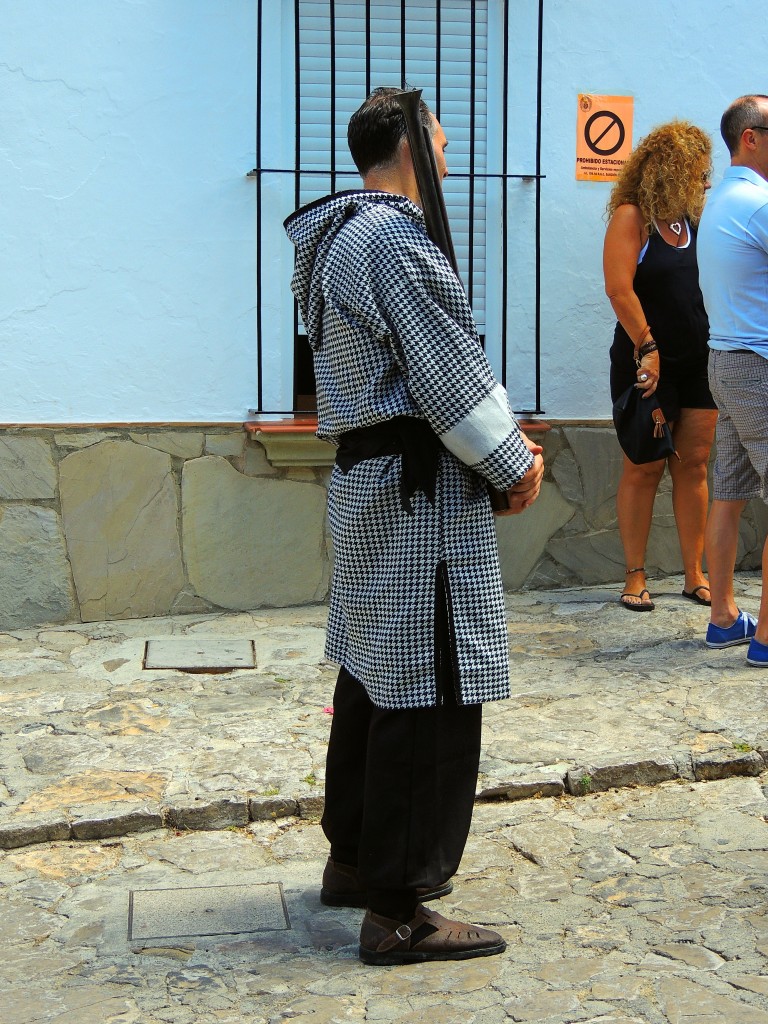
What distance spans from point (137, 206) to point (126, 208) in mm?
46

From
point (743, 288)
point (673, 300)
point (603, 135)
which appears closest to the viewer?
point (743, 288)

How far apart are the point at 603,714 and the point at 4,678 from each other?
2.14m

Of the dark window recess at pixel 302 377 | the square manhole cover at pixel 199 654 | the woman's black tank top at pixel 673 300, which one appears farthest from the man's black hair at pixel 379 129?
the dark window recess at pixel 302 377

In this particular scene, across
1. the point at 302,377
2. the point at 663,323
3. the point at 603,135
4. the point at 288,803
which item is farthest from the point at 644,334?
the point at 288,803

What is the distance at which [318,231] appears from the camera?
279 centimetres

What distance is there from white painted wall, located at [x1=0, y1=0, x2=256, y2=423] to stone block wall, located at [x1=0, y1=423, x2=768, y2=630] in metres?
0.15

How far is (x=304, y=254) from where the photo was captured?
112 inches

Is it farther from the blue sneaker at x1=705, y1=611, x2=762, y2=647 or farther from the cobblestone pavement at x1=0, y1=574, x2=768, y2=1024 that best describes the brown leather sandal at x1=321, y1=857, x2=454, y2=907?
the blue sneaker at x1=705, y1=611, x2=762, y2=647

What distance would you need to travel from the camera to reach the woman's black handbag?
5.28 metres

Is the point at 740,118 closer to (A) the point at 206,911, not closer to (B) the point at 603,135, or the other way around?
(B) the point at 603,135

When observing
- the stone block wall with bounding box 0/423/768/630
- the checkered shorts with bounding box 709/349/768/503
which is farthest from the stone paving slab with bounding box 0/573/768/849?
the checkered shorts with bounding box 709/349/768/503

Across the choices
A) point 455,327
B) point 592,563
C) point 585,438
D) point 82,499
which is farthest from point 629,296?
point 455,327

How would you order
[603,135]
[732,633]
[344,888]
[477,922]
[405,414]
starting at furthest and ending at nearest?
1. [603,135]
2. [732,633]
3. [344,888]
4. [477,922]
5. [405,414]

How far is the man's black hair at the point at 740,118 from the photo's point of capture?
15.0 ft
